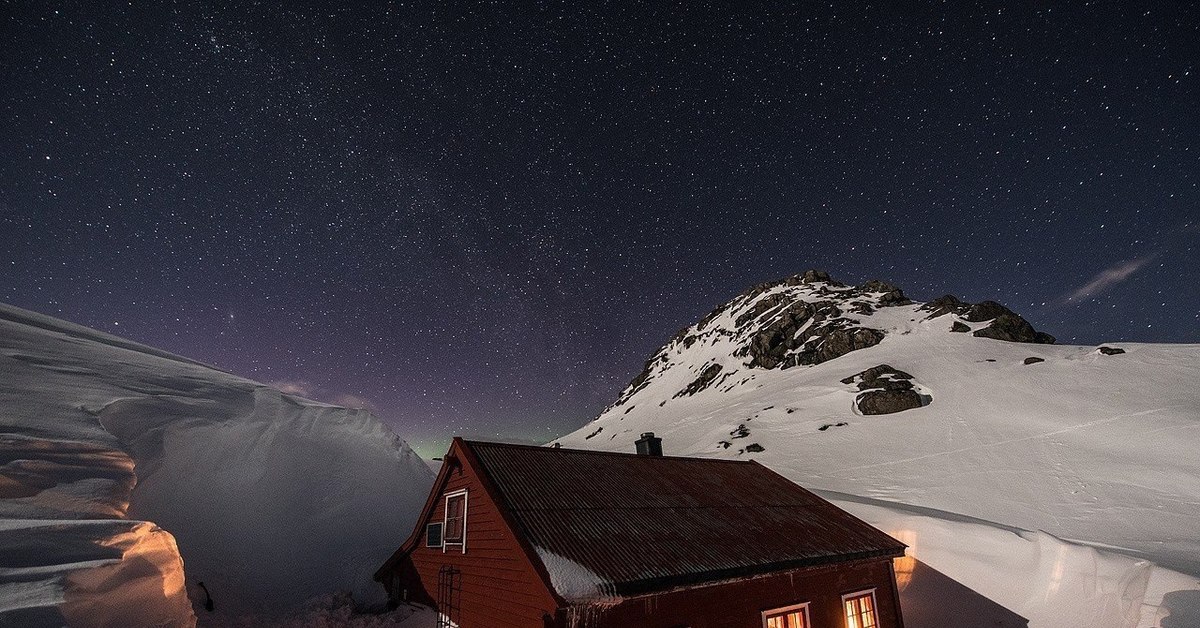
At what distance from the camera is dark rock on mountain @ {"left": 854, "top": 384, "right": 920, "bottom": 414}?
44.3 metres

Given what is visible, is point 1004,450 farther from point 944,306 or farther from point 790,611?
point 944,306

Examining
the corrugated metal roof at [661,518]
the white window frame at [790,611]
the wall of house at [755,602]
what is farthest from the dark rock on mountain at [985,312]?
the white window frame at [790,611]

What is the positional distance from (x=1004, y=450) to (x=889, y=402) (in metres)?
13.3

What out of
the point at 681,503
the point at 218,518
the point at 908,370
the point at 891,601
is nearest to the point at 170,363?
the point at 218,518

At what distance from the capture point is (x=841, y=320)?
257 feet

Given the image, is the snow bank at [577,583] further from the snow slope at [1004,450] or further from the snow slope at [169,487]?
the snow slope at [1004,450]

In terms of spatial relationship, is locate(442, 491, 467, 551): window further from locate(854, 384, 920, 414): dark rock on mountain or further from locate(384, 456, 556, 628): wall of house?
locate(854, 384, 920, 414): dark rock on mountain

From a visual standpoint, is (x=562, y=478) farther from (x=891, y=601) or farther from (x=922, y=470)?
(x=922, y=470)

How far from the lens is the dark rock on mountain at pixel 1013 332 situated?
195 ft

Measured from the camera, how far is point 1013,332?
2360 inches

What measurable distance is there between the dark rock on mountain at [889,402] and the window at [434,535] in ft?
136

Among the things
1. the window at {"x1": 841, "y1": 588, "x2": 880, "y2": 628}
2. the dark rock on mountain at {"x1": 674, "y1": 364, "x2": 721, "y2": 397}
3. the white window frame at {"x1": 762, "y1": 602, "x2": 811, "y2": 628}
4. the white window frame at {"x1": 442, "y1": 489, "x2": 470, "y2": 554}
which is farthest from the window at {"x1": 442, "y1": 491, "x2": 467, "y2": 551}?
the dark rock on mountain at {"x1": 674, "y1": 364, "x2": 721, "y2": 397}

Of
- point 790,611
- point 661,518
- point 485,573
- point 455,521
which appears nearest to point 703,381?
point 790,611

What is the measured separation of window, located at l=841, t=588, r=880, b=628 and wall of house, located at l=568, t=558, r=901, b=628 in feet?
0.62
